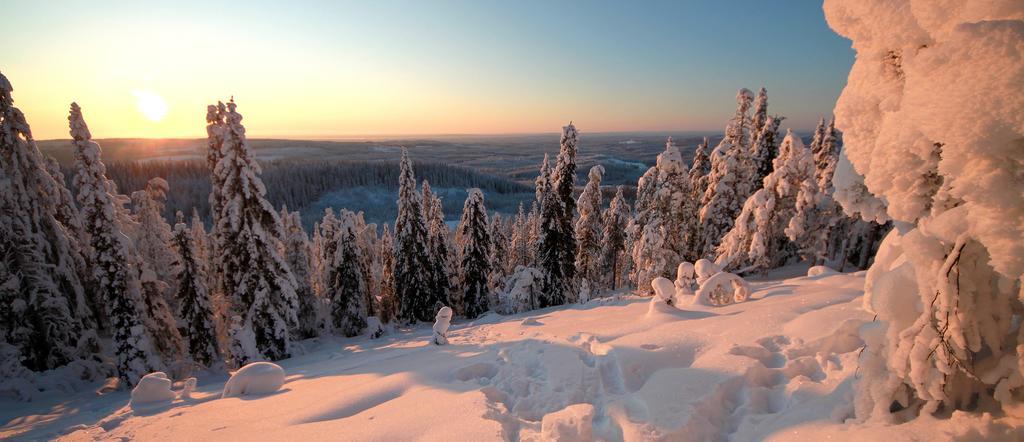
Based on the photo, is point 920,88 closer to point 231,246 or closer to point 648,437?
point 648,437

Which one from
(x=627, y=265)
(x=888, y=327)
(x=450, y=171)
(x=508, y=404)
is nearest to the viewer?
(x=888, y=327)

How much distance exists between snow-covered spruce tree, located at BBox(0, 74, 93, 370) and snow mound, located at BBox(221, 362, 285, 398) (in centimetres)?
1627

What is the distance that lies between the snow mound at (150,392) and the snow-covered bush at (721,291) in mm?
11212

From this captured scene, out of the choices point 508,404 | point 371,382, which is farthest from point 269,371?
point 508,404

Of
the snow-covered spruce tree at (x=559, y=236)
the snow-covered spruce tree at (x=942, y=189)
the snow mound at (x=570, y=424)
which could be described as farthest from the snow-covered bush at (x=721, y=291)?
the snow-covered spruce tree at (x=559, y=236)

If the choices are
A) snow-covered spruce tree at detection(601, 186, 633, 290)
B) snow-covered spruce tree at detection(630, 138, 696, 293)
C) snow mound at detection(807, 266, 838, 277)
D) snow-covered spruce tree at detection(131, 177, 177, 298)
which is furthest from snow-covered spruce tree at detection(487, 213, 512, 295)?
snow mound at detection(807, 266, 838, 277)

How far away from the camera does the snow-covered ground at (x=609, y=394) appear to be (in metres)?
4.14

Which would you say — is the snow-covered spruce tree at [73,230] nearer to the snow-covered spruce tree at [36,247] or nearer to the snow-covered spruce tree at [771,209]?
the snow-covered spruce tree at [36,247]

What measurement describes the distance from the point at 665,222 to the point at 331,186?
146m

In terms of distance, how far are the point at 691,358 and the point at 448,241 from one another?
27.5 m

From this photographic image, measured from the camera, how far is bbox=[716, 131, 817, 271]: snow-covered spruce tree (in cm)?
1630

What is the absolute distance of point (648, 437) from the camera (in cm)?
409

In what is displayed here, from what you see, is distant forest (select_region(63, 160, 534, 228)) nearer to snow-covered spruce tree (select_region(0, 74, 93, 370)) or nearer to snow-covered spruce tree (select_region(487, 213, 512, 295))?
snow-covered spruce tree (select_region(487, 213, 512, 295))

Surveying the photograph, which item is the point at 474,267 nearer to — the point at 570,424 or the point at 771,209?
the point at 771,209
